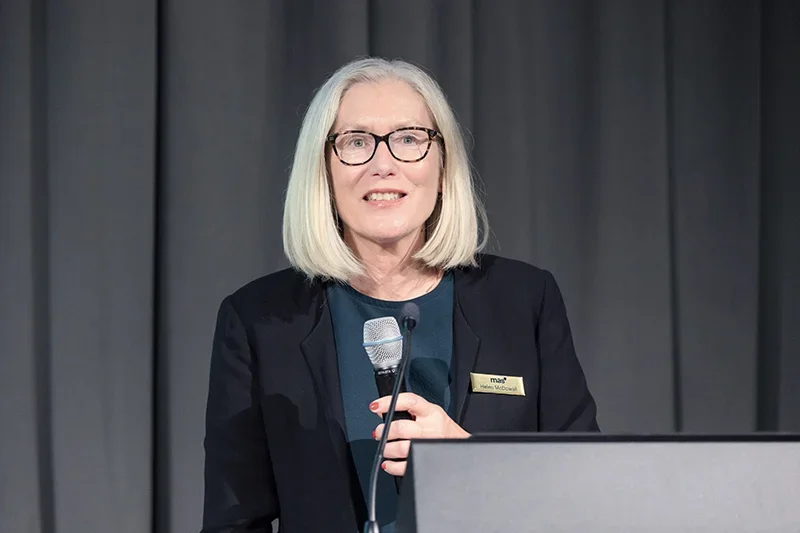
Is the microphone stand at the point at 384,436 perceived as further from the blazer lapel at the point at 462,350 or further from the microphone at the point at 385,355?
the blazer lapel at the point at 462,350

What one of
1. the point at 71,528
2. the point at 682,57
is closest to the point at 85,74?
the point at 71,528

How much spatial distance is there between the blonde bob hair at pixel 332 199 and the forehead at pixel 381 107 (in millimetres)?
15

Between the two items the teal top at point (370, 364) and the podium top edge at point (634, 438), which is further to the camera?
the teal top at point (370, 364)

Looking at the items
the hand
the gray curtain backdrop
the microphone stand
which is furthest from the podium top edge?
the gray curtain backdrop

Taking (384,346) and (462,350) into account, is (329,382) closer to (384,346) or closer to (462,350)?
(462,350)

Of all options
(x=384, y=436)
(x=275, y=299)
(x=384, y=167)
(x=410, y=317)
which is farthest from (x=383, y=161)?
(x=384, y=436)

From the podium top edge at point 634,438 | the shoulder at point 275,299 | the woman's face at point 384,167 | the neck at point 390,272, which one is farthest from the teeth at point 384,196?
the podium top edge at point 634,438

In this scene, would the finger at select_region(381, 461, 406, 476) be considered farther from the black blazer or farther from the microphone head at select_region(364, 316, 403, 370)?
the black blazer

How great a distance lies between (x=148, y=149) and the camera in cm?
262

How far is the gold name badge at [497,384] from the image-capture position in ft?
5.61

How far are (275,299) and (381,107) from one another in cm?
44

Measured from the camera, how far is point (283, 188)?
110 inches

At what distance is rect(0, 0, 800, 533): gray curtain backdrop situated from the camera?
100 inches

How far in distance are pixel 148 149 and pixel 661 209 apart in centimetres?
176
